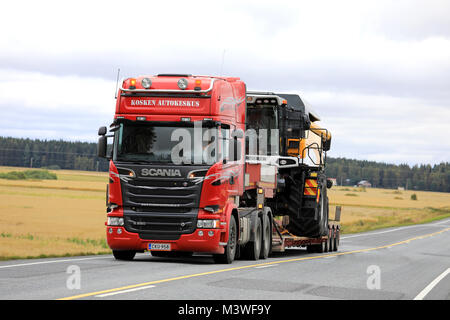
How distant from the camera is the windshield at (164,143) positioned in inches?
642

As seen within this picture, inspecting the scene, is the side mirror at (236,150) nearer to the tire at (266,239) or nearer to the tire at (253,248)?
the tire at (253,248)

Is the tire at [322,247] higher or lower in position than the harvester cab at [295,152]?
lower

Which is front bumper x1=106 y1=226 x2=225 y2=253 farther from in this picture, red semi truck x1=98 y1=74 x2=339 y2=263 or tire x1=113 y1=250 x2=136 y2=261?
tire x1=113 y1=250 x2=136 y2=261

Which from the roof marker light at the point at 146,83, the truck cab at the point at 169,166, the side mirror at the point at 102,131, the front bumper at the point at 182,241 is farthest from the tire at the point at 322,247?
the side mirror at the point at 102,131

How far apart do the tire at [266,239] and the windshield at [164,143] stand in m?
4.52

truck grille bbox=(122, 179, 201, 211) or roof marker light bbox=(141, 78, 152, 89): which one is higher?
roof marker light bbox=(141, 78, 152, 89)

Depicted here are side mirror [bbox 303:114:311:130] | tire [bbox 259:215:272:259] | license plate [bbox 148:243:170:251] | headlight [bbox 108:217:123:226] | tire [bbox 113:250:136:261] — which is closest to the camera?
license plate [bbox 148:243:170:251]

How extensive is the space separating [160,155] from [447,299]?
7034 millimetres

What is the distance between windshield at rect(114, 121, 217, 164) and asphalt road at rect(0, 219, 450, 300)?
2.33 m

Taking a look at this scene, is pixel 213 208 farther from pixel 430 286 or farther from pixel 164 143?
pixel 430 286

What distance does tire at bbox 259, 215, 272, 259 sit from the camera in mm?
20234

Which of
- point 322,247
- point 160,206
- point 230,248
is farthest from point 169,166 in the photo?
point 322,247

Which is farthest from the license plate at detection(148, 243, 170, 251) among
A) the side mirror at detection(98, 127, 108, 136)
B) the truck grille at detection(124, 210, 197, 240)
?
the side mirror at detection(98, 127, 108, 136)
